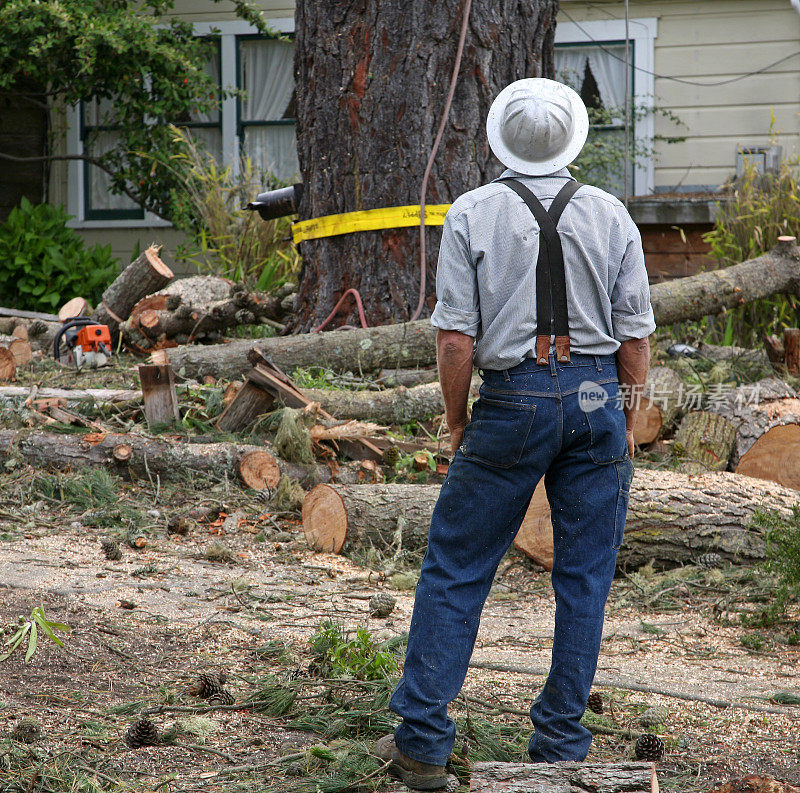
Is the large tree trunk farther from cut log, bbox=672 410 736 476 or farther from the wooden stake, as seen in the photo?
cut log, bbox=672 410 736 476

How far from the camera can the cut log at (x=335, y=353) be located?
627 centimetres

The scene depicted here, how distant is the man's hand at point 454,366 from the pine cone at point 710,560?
7.73 feet

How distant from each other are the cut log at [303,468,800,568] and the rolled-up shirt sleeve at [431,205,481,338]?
2.27m

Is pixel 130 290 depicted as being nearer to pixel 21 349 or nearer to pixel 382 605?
pixel 21 349

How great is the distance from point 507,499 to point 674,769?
3.07ft

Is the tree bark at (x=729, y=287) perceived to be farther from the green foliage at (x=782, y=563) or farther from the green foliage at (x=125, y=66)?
the green foliage at (x=125, y=66)

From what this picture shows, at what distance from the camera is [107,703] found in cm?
292

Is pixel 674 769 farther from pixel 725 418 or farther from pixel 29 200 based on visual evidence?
pixel 29 200

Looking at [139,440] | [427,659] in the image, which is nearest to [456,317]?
[427,659]

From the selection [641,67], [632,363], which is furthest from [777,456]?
[641,67]

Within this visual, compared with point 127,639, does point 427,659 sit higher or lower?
higher

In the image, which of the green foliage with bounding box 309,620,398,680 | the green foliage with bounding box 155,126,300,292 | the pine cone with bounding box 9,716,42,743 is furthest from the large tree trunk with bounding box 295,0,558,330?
the pine cone with bounding box 9,716,42,743

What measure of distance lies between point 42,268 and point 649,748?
9.45 metres

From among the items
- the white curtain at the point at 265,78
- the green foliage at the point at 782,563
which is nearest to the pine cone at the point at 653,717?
the green foliage at the point at 782,563
